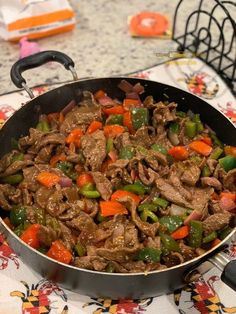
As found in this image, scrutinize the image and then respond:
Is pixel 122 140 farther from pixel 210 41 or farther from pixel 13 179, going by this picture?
pixel 210 41

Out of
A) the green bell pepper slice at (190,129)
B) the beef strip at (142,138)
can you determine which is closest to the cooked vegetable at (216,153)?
the green bell pepper slice at (190,129)

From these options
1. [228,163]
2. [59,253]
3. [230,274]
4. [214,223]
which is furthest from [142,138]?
[230,274]

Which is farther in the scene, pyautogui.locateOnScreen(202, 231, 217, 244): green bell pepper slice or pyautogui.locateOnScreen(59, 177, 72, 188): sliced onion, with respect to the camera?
pyautogui.locateOnScreen(59, 177, 72, 188): sliced onion

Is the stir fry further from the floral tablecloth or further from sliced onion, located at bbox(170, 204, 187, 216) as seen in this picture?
the floral tablecloth

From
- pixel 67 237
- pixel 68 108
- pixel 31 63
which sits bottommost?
pixel 67 237

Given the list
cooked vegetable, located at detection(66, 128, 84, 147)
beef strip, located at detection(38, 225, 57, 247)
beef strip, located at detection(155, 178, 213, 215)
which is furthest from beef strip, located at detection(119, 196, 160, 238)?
cooked vegetable, located at detection(66, 128, 84, 147)

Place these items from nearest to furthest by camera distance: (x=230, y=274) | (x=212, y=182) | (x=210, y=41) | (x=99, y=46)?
(x=230, y=274)
(x=212, y=182)
(x=210, y=41)
(x=99, y=46)
